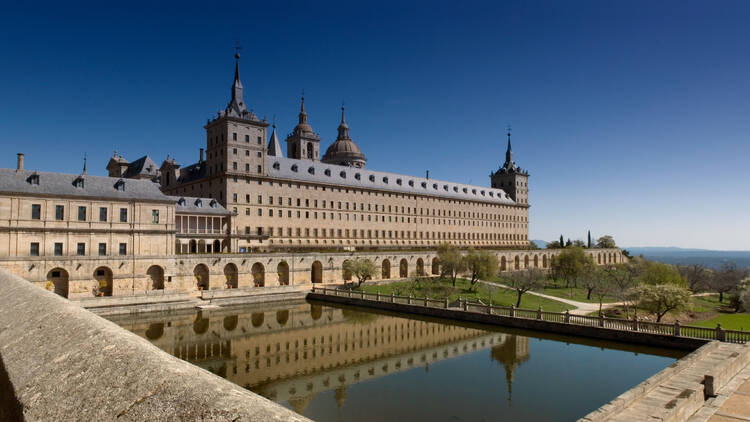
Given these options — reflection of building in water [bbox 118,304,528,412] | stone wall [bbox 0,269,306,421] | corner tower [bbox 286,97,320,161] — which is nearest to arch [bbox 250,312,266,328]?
reflection of building in water [bbox 118,304,528,412]

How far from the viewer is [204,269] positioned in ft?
160

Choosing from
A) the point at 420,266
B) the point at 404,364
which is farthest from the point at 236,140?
the point at 404,364

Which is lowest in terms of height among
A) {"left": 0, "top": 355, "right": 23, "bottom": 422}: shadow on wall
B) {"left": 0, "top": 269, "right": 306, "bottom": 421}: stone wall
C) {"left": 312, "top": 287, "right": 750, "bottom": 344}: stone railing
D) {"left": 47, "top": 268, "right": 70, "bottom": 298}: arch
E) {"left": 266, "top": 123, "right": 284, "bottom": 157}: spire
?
{"left": 312, "top": 287, "right": 750, "bottom": 344}: stone railing

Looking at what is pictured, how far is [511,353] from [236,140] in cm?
4716

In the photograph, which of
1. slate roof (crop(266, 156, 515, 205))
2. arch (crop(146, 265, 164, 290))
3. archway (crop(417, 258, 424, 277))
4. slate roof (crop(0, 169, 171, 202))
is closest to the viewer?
slate roof (crop(0, 169, 171, 202))

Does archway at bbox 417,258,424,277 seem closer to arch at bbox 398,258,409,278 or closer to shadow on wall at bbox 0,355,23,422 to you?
arch at bbox 398,258,409,278

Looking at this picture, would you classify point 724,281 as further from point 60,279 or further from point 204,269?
point 60,279

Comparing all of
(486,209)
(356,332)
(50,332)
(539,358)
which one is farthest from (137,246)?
(486,209)

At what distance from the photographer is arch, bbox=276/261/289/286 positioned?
179 ft

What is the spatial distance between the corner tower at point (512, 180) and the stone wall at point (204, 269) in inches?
1851

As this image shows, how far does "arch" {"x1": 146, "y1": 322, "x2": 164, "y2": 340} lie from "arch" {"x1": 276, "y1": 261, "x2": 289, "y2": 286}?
19795mm

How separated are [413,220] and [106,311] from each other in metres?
56.4

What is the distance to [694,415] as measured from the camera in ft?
44.2

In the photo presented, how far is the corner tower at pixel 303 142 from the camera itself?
306 feet
